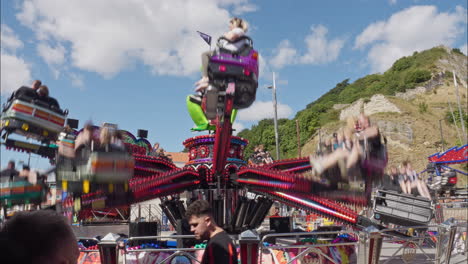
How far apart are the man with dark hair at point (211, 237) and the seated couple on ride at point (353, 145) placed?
1.08 metres

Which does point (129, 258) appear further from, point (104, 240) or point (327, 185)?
point (327, 185)

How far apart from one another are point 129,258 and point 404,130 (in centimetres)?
4956

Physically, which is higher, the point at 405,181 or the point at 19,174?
the point at 19,174

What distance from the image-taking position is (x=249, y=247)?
471 cm

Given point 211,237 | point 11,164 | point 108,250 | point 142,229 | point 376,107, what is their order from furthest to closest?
1. point 376,107
2. point 142,229
3. point 108,250
4. point 211,237
5. point 11,164

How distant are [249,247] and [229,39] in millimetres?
2695

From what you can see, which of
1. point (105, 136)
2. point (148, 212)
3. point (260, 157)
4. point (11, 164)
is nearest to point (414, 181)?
point (105, 136)

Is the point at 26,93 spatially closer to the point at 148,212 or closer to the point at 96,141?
the point at 96,141

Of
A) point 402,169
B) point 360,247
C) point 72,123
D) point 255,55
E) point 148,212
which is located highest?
point 255,55

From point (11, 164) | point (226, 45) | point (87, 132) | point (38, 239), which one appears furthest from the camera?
point (226, 45)

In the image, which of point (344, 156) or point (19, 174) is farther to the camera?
point (344, 156)

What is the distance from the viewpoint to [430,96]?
228ft

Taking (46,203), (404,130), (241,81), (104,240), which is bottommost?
(104,240)

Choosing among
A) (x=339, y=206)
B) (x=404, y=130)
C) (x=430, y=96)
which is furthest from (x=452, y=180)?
(x=430, y=96)
